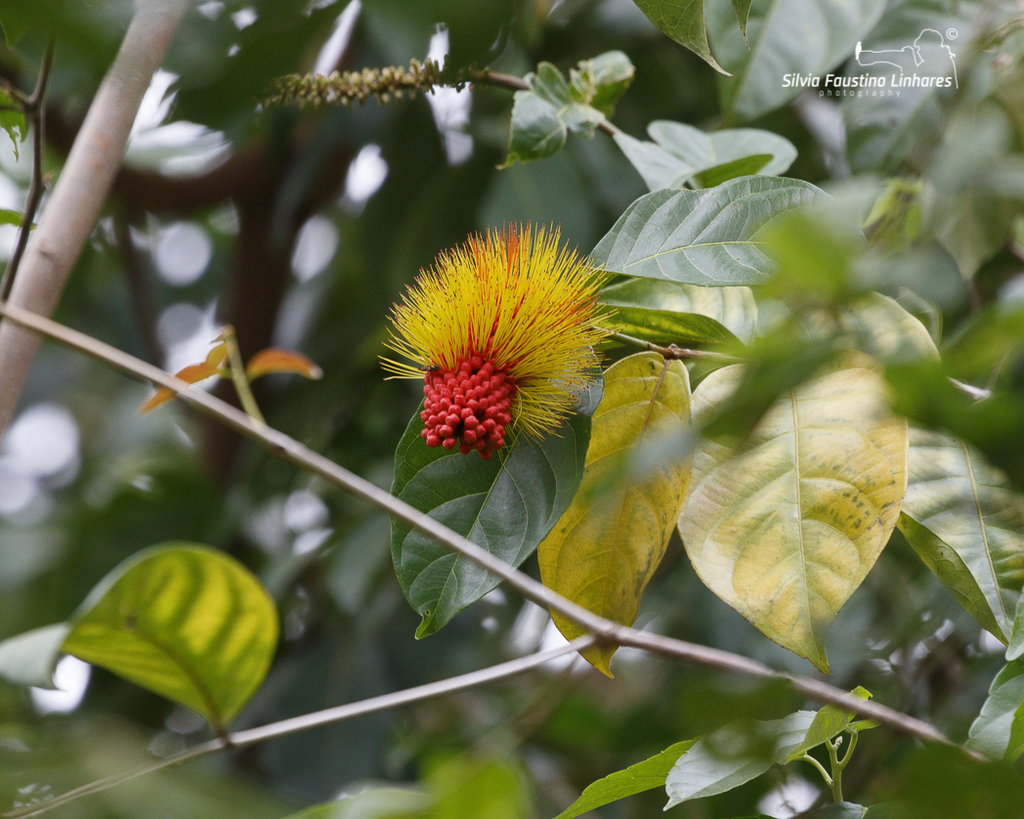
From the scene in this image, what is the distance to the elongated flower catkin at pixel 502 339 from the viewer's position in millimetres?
435

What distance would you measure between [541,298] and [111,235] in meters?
1.68

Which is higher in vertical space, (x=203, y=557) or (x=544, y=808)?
(x=203, y=557)

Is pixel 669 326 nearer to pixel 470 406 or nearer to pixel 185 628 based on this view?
pixel 470 406

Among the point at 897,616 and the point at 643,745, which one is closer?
the point at 897,616

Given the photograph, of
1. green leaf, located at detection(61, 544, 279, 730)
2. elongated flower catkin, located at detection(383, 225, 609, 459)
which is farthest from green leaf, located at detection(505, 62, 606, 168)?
green leaf, located at detection(61, 544, 279, 730)

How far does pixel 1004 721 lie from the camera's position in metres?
0.38

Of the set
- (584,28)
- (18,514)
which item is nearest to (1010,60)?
(584,28)

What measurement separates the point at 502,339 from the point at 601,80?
0.88 ft

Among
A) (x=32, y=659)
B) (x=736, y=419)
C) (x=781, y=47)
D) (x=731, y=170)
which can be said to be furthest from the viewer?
(x=781, y=47)

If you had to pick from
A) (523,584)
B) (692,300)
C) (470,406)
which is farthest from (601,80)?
(523,584)

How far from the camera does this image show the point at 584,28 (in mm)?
1165

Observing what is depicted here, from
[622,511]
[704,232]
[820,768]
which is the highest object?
[704,232]

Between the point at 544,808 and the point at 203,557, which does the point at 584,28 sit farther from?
the point at 544,808

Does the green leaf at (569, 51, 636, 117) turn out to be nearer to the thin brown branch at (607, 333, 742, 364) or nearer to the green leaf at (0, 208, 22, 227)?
the thin brown branch at (607, 333, 742, 364)
